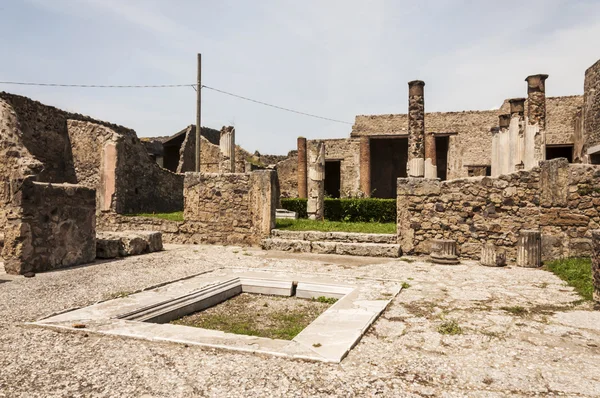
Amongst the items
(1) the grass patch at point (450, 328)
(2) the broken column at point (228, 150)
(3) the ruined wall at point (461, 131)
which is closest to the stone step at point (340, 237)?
(1) the grass patch at point (450, 328)

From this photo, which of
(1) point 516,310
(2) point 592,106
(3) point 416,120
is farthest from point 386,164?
(1) point 516,310

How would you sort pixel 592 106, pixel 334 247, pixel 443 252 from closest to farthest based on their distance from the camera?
pixel 443 252 < pixel 334 247 < pixel 592 106

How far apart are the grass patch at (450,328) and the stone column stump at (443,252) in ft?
13.0

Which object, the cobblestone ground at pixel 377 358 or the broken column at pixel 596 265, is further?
the broken column at pixel 596 265

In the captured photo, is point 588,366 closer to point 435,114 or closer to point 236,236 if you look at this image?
point 236,236

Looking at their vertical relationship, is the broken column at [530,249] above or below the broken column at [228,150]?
below

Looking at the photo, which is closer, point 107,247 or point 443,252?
point 107,247

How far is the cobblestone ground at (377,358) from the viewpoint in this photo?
2371mm

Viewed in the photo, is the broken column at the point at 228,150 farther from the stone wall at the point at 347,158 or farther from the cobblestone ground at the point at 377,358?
the cobblestone ground at the point at 377,358

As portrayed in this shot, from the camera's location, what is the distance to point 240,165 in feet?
72.5

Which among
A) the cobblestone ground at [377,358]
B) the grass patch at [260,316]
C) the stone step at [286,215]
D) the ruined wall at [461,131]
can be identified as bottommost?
the grass patch at [260,316]

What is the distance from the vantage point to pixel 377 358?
2.86m

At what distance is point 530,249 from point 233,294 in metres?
5.10

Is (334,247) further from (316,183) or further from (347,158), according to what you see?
(347,158)
